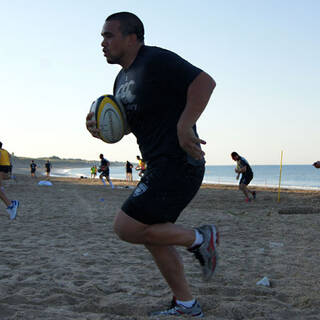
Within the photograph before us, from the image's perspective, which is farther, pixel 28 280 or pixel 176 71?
pixel 28 280

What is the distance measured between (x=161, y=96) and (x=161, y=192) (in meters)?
0.61

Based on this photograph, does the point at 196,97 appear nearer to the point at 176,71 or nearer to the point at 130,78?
the point at 176,71

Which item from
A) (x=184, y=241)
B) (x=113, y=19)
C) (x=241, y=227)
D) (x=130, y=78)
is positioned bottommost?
(x=241, y=227)

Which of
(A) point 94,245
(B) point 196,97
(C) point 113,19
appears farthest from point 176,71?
(A) point 94,245

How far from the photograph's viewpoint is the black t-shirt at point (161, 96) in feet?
7.80

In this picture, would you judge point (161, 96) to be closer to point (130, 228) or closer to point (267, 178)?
point (130, 228)

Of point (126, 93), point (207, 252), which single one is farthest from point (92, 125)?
point (207, 252)

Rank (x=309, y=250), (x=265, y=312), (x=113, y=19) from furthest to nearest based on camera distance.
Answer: (x=309, y=250) < (x=265, y=312) < (x=113, y=19)

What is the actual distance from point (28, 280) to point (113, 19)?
2445 millimetres

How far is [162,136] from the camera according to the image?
2.42 metres

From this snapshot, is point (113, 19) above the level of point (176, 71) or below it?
above

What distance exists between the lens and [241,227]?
7238 mm

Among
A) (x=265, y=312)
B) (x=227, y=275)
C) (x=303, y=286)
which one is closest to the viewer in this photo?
(x=265, y=312)

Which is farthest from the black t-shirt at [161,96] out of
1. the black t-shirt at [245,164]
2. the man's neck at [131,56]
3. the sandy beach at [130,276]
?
the black t-shirt at [245,164]
